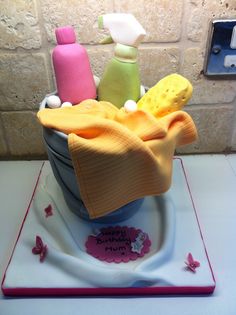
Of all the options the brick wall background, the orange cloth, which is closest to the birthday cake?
the orange cloth

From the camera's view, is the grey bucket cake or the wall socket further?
the wall socket

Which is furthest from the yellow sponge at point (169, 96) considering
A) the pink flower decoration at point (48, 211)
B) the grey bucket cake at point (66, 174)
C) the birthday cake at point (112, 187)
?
the pink flower decoration at point (48, 211)

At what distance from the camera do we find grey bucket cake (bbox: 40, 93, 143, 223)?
0.40 meters

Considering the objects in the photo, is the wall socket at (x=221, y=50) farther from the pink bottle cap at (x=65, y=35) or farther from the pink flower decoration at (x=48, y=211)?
the pink flower decoration at (x=48, y=211)

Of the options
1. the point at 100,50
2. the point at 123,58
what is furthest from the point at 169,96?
the point at 100,50

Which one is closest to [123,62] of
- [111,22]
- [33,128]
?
[111,22]

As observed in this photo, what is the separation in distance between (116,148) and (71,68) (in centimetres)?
15

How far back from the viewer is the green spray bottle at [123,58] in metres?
0.43

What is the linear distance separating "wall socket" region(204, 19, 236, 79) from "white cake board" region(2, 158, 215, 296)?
0.84 ft

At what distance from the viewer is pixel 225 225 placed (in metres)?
0.53

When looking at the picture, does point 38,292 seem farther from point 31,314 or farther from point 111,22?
point 111,22

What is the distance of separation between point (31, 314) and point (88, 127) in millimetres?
256

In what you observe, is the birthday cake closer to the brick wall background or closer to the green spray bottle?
the green spray bottle

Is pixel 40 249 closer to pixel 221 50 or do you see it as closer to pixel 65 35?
pixel 65 35
